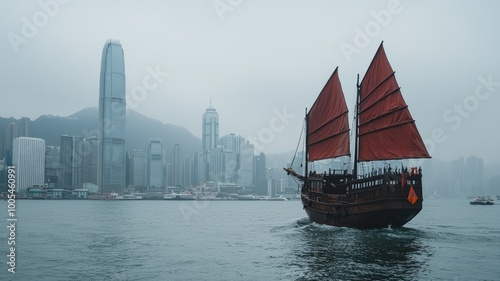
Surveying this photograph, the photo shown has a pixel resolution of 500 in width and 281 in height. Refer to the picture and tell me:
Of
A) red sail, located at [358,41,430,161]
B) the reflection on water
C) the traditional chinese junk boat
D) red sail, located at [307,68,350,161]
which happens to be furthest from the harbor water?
red sail, located at [307,68,350,161]

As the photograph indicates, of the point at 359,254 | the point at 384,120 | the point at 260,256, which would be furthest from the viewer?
the point at 384,120

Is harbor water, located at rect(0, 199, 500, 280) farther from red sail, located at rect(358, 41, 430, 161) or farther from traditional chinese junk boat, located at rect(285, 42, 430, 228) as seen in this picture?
red sail, located at rect(358, 41, 430, 161)

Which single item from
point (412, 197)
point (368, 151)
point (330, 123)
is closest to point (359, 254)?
point (412, 197)

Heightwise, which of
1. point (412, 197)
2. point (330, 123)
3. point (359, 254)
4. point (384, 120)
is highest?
point (330, 123)

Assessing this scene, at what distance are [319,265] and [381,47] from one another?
25600 millimetres

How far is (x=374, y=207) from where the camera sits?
3834 centimetres

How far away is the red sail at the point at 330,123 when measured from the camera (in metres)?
A: 48.7

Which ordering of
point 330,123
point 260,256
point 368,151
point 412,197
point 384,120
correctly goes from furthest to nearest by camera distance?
point 330,123 < point 368,151 < point 384,120 < point 412,197 < point 260,256

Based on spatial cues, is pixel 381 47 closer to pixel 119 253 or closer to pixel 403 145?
pixel 403 145

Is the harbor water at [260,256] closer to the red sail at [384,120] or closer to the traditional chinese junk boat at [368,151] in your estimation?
the traditional chinese junk boat at [368,151]

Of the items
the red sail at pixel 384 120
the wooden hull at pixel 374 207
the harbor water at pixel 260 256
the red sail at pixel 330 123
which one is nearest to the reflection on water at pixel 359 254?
the harbor water at pixel 260 256

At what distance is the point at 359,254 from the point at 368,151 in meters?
18.8

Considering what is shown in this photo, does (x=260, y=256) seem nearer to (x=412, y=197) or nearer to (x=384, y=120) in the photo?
(x=412, y=197)

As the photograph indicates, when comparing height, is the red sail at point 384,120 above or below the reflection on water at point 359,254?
above
